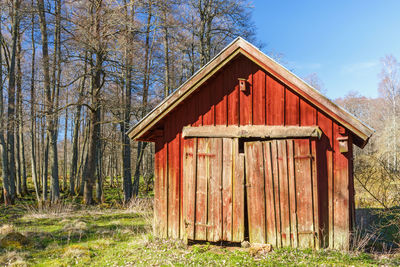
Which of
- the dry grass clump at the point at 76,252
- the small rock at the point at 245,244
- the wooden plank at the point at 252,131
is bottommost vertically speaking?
the dry grass clump at the point at 76,252

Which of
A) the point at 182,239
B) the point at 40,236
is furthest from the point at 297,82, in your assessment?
the point at 40,236

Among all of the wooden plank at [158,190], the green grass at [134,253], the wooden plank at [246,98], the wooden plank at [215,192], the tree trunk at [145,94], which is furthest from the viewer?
the tree trunk at [145,94]

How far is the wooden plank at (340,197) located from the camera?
21.2 feet

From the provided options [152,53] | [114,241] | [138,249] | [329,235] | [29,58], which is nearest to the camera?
[329,235]

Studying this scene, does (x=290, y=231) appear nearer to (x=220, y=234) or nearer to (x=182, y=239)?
(x=220, y=234)

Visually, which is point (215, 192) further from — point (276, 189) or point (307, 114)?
point (307, 114)

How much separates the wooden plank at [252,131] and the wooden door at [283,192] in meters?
0.16

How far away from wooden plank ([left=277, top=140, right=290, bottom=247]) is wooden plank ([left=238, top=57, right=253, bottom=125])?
0.96 m

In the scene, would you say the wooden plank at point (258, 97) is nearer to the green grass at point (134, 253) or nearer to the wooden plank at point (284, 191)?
the wooden plank at point (284, 191)

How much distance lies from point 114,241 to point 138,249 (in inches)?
50.1

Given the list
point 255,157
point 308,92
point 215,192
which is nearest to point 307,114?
point 308,92

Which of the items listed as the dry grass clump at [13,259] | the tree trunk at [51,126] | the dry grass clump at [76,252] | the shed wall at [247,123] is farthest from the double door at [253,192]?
the tree trunk at [51,126]

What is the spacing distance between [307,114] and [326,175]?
1479 mm

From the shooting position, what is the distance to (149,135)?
Result: 810cm
